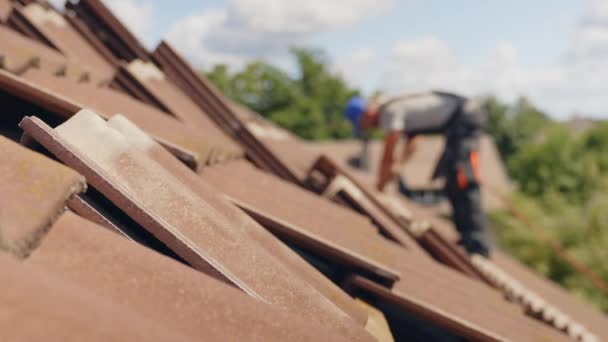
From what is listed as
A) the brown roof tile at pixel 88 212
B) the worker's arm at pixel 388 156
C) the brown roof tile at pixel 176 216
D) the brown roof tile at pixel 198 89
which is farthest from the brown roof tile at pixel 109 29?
the worker's arm at pixel 388 156

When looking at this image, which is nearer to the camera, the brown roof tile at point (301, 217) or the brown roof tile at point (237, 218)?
the brown roof tile at point (237, 218)

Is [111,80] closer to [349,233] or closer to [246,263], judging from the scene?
[349,233]

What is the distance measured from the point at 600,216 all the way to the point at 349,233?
15058mm

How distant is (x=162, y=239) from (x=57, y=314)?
0.45m

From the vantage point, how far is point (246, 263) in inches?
55.1

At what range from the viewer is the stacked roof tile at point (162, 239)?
1036 millimetres

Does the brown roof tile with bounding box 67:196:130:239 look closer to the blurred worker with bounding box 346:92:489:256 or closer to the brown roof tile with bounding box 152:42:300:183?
the brown roof tile with bounding box 152:42:300:183

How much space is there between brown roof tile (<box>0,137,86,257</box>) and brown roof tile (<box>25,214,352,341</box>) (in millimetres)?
39

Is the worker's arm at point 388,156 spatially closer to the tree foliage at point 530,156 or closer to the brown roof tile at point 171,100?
the brown roof tile at point 171,100

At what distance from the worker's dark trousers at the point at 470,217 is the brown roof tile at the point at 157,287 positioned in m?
3.93

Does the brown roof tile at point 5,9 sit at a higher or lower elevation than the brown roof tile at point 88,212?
higher

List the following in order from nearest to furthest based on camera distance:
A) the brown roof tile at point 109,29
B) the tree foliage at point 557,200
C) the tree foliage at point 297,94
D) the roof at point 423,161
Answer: the brown roof tile at point 109,29 < the tree foliage at point 557,200 < the roof at point 423,161 < the tree foliage at point 297,94

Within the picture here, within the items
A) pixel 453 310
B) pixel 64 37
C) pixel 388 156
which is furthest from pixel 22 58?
pixel 388 156

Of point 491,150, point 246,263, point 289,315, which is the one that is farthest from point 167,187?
point 491,150
